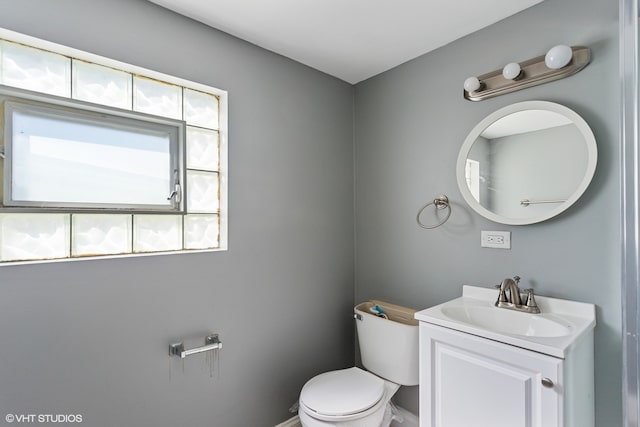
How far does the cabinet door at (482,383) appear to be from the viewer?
1.12 meters

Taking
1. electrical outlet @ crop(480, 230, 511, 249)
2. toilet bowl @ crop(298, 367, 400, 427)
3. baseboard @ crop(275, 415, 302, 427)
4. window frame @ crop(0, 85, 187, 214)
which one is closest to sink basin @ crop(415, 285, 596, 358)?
electrical outlet @ crop(480, 230, 511, 249)

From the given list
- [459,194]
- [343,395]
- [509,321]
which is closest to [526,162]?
[459,194]

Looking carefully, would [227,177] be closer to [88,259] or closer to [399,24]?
[88,259]

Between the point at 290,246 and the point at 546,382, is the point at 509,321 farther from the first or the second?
the point at 290,246

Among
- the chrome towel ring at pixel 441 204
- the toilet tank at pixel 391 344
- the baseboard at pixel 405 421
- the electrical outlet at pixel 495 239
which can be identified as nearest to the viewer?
the electrical outlet at pixel 495 239

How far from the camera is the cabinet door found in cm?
112

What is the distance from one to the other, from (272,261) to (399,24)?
142 cm

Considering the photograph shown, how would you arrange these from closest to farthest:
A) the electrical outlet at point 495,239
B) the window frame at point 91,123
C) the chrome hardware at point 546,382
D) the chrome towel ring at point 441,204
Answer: the chrome hardware at point 546,382 → the window frame at point 91,123 → the electrical outlet at point 495,239 → the chrome towel ring at point 441,204

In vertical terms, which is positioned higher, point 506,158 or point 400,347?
point 506,158

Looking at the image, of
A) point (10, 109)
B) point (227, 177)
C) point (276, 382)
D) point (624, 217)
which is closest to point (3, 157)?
point (10, 109)

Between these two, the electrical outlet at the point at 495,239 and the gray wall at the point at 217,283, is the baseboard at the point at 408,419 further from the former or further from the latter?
the electrical outlet at the point at 495,239

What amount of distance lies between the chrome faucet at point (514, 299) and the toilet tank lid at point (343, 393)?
0.73 meters

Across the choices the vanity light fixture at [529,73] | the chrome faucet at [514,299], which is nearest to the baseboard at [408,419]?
the chrome faucet at [514,299]

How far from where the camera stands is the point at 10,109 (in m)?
1.22
